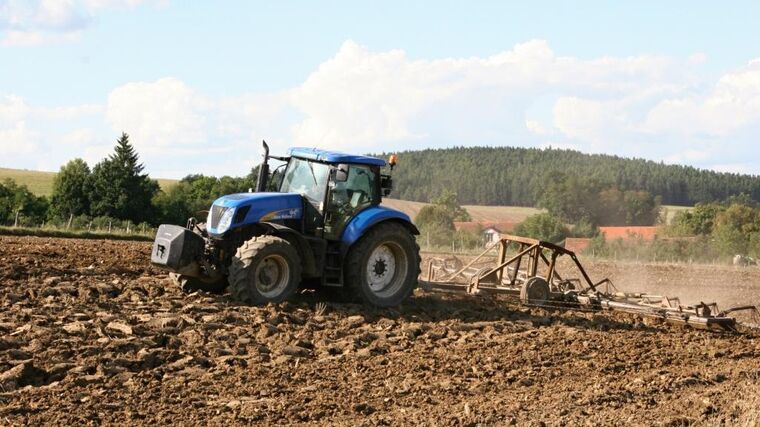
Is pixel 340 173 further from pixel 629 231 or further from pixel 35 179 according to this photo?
pixel 35 179

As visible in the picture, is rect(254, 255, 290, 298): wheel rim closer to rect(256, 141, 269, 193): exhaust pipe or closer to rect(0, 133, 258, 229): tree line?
rect(256, 141, 269, 193): exhaust pipe

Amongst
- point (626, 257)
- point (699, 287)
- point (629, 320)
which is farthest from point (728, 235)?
point (629, 320)

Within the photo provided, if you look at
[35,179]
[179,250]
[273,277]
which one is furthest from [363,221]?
[35,179]

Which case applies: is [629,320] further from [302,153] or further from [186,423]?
[186,423]

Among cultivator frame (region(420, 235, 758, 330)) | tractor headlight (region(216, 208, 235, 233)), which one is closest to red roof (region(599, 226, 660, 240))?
cultivator frame (region(420, 235, 758, 330))

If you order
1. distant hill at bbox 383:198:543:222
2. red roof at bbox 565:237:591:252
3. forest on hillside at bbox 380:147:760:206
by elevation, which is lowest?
red roof at bbox 565:237:591:252

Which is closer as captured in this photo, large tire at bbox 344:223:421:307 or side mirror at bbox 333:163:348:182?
side mirror at bbox 333:163:348:182

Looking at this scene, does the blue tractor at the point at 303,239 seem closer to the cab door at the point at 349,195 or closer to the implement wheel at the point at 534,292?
the cab door at the point at 349,195

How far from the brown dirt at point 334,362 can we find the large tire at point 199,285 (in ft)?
0.50

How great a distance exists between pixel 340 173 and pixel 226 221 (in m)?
1.52

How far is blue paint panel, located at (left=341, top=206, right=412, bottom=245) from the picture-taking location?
12859 mm

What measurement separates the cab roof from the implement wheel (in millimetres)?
2859

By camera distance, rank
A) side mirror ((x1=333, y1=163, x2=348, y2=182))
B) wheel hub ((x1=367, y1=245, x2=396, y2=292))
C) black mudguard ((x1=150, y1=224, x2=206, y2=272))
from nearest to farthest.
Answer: black mudguard ((x1=150, y1=224, x2=206, y2=272))
side mirror ((x1=333, y1=163, x2=348, y2=182))
wheel hub ((x1=367, y1=245, x2=396, y2=292))

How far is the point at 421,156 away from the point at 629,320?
78638 millimetres
